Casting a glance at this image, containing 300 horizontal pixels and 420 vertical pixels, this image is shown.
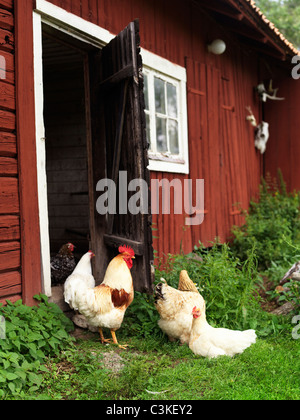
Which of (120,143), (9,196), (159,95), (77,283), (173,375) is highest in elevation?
(159,95)

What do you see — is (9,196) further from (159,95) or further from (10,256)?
(159,95)

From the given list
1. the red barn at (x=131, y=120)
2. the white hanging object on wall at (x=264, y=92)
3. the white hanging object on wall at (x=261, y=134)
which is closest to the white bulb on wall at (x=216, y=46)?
the red barn at (x=131, y=120)

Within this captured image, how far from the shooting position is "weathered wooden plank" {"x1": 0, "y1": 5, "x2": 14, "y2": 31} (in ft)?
12.6

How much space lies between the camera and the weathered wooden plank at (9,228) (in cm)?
380

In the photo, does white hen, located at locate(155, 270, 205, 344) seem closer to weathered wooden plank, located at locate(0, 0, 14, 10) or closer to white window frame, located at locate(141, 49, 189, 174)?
white window frame, located at locate(141, 49, 189, 174)

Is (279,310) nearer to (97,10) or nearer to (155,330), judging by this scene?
(155,330)

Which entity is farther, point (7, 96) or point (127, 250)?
point (127, 250)

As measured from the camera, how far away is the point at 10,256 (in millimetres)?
3848

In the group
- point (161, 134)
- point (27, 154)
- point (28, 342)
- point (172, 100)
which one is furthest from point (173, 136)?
point (28, 342)

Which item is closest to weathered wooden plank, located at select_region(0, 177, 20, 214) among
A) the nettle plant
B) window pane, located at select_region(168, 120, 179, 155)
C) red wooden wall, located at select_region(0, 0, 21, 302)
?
red wooden wall, located at select_region(0, 0, 21, 302)

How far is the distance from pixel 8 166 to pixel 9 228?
21.9 inches

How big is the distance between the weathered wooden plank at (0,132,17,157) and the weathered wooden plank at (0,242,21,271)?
81 cm

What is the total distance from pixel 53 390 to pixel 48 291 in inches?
42.8

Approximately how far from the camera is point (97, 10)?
4.96 m
